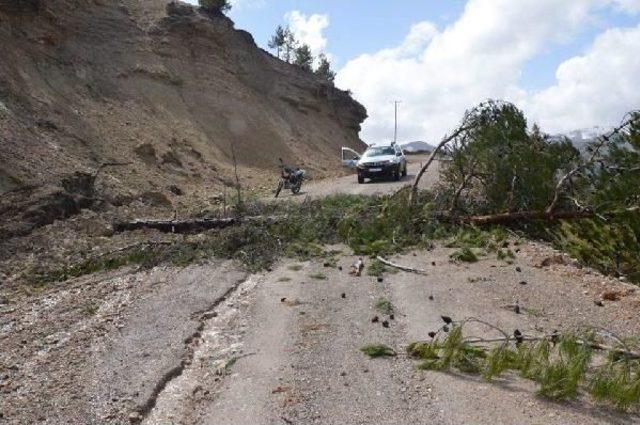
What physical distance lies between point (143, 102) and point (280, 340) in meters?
24.4

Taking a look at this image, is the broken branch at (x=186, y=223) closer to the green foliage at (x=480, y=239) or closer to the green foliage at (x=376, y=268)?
the green foliage at (x=376, y=268)

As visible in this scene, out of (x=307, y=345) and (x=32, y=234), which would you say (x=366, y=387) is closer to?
(x=307, y=345)

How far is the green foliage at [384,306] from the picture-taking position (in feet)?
26.3

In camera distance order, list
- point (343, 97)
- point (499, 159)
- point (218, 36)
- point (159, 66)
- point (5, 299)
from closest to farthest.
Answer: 1. point (5, 299)
2. point (499, 159)
3. point (159, 66)
4. point (218, 36)
5. point (343, 97)

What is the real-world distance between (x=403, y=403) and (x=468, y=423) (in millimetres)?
616

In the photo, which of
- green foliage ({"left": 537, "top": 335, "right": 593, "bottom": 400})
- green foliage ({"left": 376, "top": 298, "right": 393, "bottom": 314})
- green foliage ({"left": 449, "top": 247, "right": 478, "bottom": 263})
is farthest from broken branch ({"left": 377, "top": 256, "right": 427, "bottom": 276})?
green foliage ({"left": 537, "top": 335, "right": 593, "bottom": 400})

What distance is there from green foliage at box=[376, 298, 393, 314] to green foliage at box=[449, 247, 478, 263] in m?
2.68

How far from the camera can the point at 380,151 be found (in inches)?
1013

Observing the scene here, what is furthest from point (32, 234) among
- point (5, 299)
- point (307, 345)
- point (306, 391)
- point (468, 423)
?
point (468, 423)

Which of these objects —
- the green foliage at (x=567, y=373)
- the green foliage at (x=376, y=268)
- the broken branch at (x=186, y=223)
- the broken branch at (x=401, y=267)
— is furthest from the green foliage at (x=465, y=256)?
the green foliage at (x=567, y=373)

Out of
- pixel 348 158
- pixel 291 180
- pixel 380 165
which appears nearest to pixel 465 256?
pixel 291 180

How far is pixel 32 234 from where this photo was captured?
41.0ft

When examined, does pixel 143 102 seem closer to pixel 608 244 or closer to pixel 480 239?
pixel 480 239

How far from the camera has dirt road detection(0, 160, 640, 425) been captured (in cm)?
541
